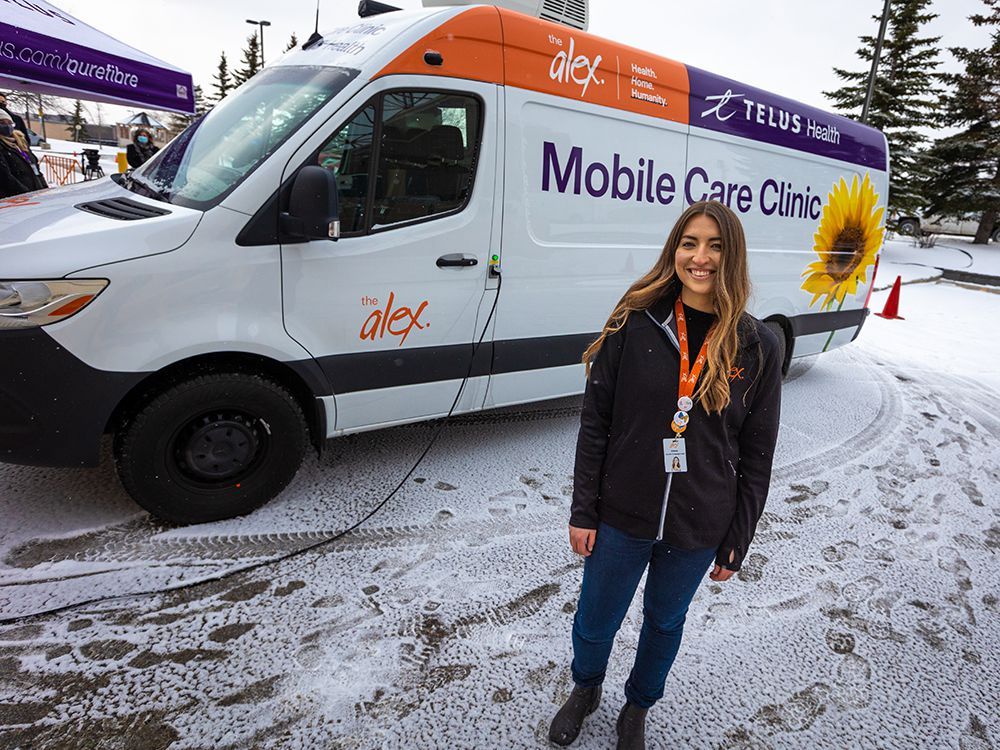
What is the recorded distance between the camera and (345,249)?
2.97 m

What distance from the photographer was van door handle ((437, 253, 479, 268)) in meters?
3.30

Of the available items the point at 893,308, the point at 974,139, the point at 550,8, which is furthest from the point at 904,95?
the point at 550,8

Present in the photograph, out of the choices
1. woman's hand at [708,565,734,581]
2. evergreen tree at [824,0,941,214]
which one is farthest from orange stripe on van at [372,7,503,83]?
evergreen tree at [824,0,941,214]

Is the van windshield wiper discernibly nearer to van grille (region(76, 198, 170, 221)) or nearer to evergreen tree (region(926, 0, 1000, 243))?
van grille (region(76, 198, 170, 221))

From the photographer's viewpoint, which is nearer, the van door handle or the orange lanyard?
the orange lanyard

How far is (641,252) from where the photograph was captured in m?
4.25

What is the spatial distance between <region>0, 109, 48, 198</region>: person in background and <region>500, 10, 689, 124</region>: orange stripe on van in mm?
5342

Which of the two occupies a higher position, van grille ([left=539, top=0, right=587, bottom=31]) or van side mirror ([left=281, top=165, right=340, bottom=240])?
van grille ([left=539, top=0, right=587, bottom=31])

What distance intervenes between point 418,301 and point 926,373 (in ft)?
21.4

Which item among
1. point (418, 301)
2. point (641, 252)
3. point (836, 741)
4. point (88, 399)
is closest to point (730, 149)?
point (641, 252)

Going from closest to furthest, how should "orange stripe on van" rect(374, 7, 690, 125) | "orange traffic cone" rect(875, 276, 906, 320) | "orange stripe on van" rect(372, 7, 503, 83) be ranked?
"orange stripe on van" rect(372, 7, 503, 83) → "orange stripe on van" rect(374, 7, 690, 125) → "orange traffic cone" rect(875, 276, 906, 320)

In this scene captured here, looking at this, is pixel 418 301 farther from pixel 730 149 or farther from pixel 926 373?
pixel 926 373

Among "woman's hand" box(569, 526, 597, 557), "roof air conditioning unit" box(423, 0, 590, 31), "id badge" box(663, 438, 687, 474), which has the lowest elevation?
"woman's hand" box(569, 526, 597, 557)

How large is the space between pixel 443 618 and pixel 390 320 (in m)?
1.49
